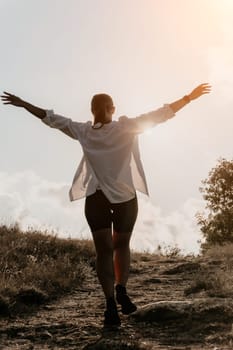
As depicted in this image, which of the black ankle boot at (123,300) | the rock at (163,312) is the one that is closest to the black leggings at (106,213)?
the black ankle boot at (123,300)

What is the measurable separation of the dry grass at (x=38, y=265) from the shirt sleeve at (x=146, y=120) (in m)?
2.72

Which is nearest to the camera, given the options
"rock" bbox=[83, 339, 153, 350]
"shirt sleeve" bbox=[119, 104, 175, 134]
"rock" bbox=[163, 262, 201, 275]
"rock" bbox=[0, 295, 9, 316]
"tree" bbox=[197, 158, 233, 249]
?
"rock" bbox=[83, 339, 153, 350]

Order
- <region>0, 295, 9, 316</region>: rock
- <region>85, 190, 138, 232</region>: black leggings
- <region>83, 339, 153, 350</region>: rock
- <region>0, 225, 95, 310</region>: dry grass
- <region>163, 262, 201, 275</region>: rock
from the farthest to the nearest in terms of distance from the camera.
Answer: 1. <region>163, 262, 201, 275</region>: rock
2. <region>0, 225, 95, 310</region>: dry grass
3. <region>0, 295, 9, 316</region>: rock
4. <region>85, 190, 138, 232</region>: black leggings
5. <region>83, 339, 153, 350</region>: rock

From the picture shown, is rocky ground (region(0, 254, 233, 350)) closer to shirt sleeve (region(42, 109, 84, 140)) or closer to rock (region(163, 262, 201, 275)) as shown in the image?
shirt sleeve (region(42, 109, 84, 140))

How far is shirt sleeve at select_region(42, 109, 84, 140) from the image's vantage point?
233 inches

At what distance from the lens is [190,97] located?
235 inches

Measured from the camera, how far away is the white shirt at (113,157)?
5.69 metres

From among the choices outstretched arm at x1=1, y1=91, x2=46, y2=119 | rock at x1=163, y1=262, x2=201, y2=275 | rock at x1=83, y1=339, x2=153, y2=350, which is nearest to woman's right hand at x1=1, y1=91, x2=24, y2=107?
outstretched arm at x1=1, y1=91, x2=46, y2=119

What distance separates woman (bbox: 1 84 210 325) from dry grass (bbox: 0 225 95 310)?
1.88 metres

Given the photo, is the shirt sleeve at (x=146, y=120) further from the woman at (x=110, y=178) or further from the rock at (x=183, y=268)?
the rock at (x=183, y=268)

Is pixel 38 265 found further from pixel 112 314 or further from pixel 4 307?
pixel 112 314

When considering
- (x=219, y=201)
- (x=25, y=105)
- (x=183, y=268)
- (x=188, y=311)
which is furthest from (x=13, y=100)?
(x=219, y=201)

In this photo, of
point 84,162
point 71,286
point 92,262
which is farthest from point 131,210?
point 92,262

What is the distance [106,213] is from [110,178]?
34cm
